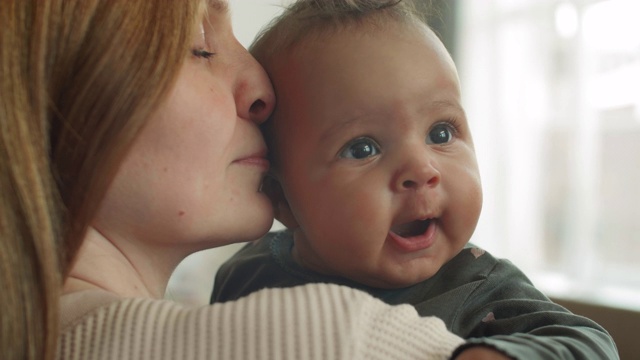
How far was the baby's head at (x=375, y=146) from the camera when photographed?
A: 3.42 feet

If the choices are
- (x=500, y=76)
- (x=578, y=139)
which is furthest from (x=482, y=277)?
(x=500, y=76)

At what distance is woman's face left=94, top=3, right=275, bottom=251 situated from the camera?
36.4 inches

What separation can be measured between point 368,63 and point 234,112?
23cm

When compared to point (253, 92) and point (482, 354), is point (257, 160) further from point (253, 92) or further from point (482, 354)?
point (482, 354)

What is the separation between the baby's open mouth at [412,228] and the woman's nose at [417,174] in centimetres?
7

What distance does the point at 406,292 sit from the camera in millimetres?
1112

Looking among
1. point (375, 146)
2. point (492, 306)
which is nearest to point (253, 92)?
point (375, 146)

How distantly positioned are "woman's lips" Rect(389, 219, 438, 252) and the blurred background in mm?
2313

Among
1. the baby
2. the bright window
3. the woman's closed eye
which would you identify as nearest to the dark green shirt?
the baby

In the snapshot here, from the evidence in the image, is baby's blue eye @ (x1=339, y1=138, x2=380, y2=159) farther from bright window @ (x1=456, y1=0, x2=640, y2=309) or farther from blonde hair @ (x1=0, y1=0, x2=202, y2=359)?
bright window @ (x1=456, y1=0, x2=640, y2=309)

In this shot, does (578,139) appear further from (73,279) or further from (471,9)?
(73,279)

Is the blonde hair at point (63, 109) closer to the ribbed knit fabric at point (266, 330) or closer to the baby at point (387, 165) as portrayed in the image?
the ribbed knit fabric at point (266, 330)

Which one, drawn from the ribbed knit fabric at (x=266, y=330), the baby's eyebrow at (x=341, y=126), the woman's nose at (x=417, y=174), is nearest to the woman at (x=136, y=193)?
the ribbed knit fabric at (x=266, y=330)

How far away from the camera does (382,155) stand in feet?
3.47
